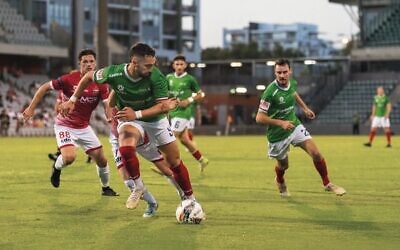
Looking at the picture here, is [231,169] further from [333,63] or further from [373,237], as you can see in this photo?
[333,63]

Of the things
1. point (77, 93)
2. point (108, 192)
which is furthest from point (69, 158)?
point (77, 93)

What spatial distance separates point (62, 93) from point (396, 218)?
5822 mm

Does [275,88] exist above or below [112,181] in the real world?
above

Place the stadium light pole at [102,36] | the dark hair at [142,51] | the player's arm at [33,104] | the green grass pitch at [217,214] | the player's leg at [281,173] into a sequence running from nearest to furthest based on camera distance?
the green grass pitch at [217,214] → the dark hair at [142,51] → the player's arm at [33,104] → the player's leg at [281,173] → the stadium light pole at [102,36]

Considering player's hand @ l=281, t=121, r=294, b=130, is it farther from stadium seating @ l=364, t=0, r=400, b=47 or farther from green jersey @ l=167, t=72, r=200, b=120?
stadium seating @ l=364, t=0, r=400, b=47

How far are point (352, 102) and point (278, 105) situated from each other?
166 ft

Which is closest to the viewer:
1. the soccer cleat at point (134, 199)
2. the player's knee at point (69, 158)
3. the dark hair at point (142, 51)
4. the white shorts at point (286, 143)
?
the dark hair at point (142, 51)

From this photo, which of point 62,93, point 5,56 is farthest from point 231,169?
point 5,56

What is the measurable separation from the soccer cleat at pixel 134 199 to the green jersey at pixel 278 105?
330cm

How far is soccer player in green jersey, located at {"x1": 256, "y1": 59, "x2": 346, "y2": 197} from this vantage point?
44.4ft

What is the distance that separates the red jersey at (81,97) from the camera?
13883mm

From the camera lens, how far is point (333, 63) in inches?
2923

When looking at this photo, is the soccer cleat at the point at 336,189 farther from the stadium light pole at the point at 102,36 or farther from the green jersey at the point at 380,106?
the stadium light pole at the point at 102,36

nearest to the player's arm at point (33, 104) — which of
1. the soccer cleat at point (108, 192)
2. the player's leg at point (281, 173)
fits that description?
the soccer cleat at point (108, 192)
